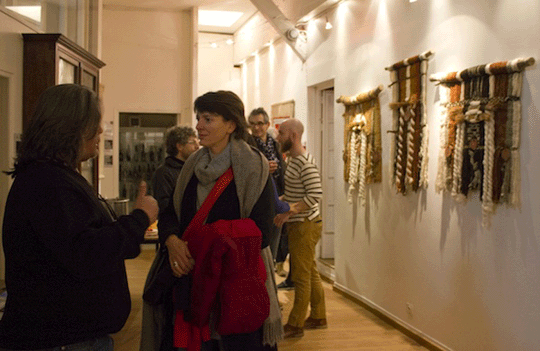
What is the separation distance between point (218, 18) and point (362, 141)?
5440mm

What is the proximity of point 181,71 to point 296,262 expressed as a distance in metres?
5.65

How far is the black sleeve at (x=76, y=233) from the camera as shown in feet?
5.07

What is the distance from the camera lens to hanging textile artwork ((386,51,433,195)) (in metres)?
4.29

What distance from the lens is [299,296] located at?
14.8ft

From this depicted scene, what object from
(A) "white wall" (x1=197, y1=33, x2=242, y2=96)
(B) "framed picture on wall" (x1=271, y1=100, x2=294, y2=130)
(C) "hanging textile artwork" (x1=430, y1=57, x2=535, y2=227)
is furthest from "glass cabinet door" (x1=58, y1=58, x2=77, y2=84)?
(A) "white wall" (x1=197, y1=33, x2=242, y2=96)

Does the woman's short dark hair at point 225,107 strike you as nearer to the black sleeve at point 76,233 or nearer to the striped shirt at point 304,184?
the black sleeve at point 76,233

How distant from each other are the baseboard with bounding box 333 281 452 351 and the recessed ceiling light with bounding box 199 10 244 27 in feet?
17.1

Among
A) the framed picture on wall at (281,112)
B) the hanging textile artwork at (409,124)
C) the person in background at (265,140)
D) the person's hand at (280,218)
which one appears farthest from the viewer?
the framed picture on wall at (281,112)

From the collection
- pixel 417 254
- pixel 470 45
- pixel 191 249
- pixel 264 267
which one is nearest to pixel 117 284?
pixel 191 249

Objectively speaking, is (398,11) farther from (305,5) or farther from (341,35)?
(305,5)

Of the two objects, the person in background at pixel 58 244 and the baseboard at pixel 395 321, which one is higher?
the person in background at pixel 58 244

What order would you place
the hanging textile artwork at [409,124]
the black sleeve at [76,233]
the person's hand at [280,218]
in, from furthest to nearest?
the hanging textile artwork at [409,124]
the person's hand at [280,218]
the black sleeve at [76,233]

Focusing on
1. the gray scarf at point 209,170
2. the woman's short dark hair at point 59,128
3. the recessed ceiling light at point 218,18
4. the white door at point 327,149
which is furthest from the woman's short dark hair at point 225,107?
the recessed ceiling light at point 218,18

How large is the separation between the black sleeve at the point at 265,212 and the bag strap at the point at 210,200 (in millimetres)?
146
